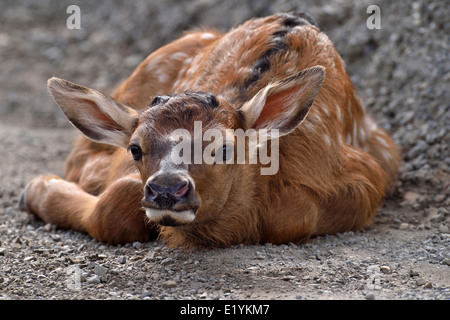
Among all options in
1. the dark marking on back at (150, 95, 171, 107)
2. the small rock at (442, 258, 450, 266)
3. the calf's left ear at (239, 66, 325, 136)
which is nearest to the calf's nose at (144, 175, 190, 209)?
the dark marking on back at (150, 95, 171, 107)

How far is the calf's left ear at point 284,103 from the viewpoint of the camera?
586cm

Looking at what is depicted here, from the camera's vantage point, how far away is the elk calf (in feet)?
18.0

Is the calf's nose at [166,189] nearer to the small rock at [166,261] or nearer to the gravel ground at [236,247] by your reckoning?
the gravel ground at [236,247]

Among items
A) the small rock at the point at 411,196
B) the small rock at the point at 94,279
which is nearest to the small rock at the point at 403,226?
the small rock at the point at 411,196

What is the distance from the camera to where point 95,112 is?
6.27 meters

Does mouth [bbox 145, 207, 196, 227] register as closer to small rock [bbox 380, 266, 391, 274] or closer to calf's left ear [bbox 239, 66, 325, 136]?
calf's left ear [bbox 239, 66, 325, 136]

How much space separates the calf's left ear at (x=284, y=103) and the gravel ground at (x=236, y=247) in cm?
109

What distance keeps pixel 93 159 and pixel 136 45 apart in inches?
229

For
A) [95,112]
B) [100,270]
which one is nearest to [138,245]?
[100,270]

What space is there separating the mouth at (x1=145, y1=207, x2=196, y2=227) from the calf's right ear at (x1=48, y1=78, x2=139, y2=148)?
113 cm

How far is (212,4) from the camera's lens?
12727mm

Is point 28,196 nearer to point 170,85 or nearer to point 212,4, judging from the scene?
point 170,85
